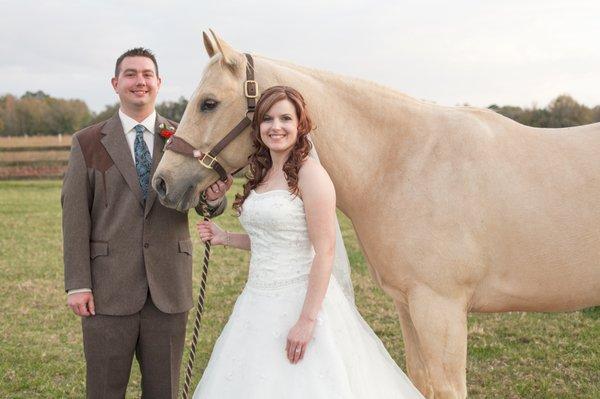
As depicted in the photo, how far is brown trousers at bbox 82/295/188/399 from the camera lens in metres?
3.12

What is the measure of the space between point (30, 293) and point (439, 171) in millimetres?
6151

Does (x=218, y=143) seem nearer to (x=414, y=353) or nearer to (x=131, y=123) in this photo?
(x=131, y=123)

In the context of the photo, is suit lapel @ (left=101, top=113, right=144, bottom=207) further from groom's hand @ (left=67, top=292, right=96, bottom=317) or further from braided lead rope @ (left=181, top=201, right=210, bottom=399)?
groom's hand @ (left=67, top=292, right=96, bottom=317)

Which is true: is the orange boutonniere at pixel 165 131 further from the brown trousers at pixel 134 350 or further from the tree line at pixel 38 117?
the tree line at pixel 38 117

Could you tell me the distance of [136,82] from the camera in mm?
3094

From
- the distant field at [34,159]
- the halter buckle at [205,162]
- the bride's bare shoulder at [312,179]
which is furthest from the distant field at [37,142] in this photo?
the bride's bare shoulder at [312,179]

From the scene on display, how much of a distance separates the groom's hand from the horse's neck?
4.55 ft

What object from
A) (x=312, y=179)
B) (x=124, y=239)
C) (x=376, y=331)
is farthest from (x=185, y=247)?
(x=376, y=331)

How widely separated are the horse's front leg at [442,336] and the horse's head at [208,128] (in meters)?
1.15

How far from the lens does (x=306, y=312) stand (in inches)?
100.0

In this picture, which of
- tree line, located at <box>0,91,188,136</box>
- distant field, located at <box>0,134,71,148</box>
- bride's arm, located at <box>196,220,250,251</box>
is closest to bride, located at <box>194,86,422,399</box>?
bride's arm, located at <box>196,220,250,251</box>

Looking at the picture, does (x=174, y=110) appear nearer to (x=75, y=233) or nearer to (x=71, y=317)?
(x=71, y=317)

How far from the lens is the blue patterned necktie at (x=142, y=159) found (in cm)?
314

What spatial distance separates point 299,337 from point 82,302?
1.19m
